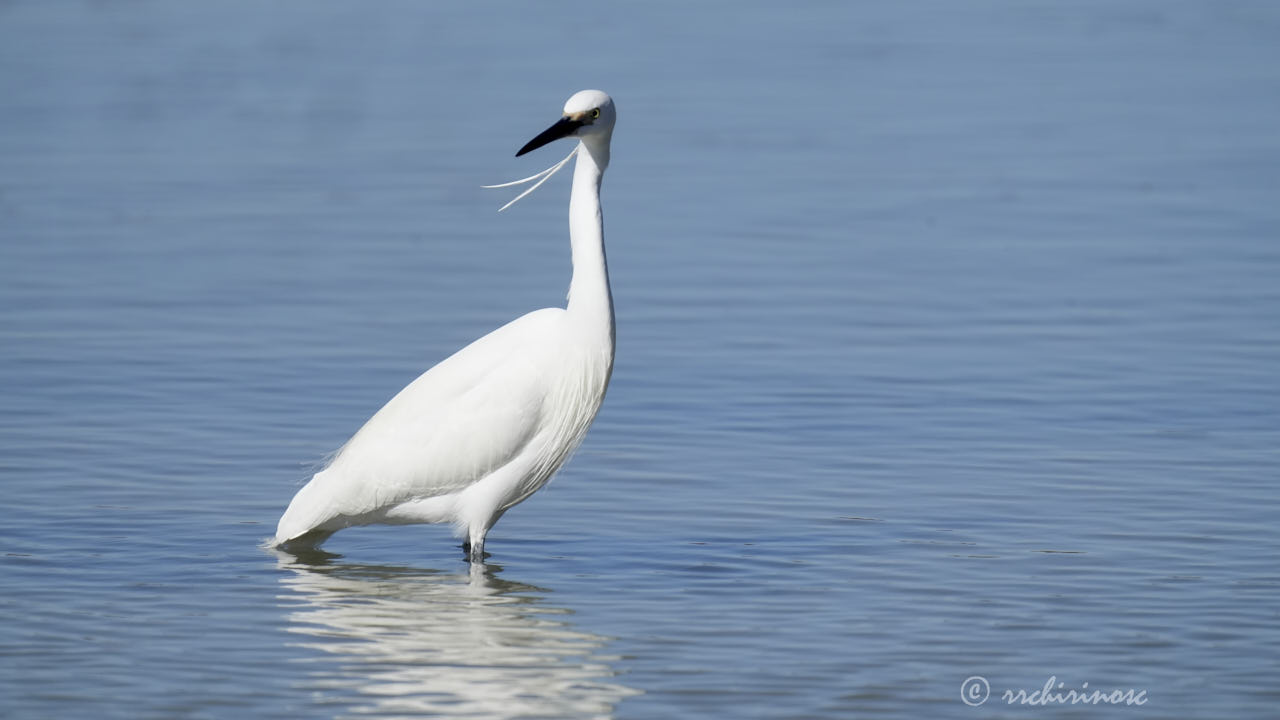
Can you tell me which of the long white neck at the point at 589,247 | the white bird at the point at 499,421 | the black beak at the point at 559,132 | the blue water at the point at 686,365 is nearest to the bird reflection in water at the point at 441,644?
the blue water at the point at 686,365

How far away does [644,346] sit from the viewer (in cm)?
1323

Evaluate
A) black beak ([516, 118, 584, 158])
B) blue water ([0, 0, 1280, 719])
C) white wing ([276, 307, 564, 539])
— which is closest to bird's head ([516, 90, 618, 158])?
black beak ([516, 118, 584, 158])

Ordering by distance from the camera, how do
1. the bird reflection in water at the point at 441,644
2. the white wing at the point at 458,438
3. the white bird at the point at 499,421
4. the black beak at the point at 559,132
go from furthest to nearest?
the white wing at the point at 458,438 → the white bird at the point at 499,421 → the black beak at the point at 559,132 → the bird reflection in water at the point at 441,644

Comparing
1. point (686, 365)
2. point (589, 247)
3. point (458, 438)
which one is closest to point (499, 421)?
point (458, 438)

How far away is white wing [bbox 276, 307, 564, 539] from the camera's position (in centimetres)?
918

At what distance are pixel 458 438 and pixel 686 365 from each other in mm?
3768

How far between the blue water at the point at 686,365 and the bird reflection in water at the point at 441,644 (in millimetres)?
26

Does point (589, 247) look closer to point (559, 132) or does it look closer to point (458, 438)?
point (559, 132)

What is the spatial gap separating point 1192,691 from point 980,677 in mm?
733

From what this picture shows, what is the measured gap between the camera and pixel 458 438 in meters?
9.21

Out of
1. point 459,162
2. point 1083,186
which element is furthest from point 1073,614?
point 459,162

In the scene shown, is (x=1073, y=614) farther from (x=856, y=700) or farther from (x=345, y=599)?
(x=345, y=599)

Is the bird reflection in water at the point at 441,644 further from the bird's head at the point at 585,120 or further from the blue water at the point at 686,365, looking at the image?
the bird's head at the point at 585,120

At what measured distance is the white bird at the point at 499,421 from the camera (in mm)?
9062
